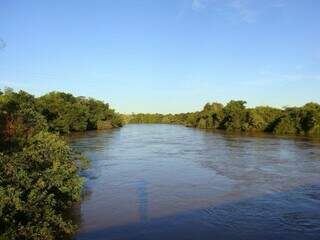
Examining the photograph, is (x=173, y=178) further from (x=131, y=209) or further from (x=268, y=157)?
(x=268, y=157)

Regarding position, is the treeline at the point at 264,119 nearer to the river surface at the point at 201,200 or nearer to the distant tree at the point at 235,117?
the distant tree at the point at 235,117

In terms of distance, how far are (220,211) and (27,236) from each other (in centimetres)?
825

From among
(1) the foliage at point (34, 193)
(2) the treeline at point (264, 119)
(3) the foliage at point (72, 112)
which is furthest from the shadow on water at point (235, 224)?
(2) the treeline at point (264, 119)

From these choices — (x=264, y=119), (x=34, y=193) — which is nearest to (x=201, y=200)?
(x=34, y=193)

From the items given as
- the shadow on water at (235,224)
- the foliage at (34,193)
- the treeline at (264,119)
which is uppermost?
the treeline at (264,119)

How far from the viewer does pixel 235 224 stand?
14.9 metres

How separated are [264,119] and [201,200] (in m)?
70.7

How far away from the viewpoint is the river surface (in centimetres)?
1412

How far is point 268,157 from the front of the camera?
34531 mm

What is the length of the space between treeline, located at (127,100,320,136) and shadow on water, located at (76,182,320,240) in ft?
178

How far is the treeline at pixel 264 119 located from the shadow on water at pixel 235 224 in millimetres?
54157

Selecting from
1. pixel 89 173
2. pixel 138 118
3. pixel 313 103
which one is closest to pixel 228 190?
pixel 89 173

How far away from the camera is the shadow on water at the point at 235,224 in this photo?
1359 centimetres

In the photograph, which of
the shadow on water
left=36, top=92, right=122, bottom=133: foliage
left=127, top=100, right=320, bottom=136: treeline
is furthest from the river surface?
left=127, top=100, right=320, bottom=136: treeline
